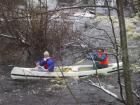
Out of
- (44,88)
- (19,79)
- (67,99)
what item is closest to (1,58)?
(19,79)

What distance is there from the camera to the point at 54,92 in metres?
12.1

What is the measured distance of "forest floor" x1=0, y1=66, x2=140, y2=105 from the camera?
1125 cm

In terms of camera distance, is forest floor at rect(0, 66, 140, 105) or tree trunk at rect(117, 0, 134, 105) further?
forest floor at rect(0, 66, 140, 105)

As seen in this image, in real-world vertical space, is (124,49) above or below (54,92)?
above

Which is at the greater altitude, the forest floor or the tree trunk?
the tree trunk

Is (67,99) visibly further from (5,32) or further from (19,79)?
(5,32)

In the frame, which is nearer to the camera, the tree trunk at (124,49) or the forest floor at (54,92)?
the tree trunk at (124,49)

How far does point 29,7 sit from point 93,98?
5.50m

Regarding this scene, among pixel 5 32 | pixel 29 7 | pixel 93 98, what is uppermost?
pixel 29 7

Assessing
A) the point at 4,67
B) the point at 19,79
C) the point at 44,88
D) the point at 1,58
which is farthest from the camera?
the point at 1,58

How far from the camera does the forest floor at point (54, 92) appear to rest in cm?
1125

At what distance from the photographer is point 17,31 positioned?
16.2 m

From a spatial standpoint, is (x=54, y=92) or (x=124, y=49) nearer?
(x=124, y=49)

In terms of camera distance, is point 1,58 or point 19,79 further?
point 1,58
